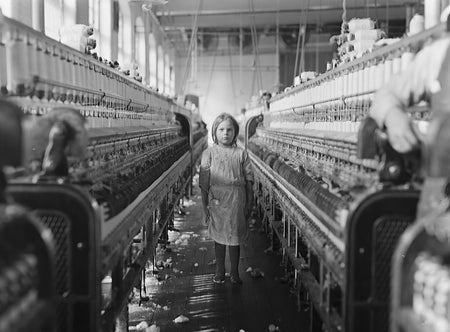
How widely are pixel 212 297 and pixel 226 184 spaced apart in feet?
3.43

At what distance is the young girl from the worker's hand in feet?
10.4

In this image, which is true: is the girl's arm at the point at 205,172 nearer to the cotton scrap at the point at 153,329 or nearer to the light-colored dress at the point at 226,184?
the light-colored dress at the point at 226,184

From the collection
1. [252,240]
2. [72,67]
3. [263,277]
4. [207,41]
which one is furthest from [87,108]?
[207,41]

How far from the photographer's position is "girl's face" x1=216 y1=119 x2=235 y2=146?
5.24 meters

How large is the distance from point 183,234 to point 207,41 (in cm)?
1807

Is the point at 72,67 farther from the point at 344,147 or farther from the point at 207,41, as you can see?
the point at 207,41

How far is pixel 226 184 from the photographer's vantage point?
524 cm

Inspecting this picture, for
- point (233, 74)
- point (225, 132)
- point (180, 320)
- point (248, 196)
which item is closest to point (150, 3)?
point (225, 132)

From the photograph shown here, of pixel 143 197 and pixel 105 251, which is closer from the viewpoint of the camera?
pixel 105 251

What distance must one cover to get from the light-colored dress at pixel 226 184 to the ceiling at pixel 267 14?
31.9 feet

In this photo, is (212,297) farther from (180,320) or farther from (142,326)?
(142,326)

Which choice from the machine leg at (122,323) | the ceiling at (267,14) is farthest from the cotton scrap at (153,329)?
the ceiling at (267,14)

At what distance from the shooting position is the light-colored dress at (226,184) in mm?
5211

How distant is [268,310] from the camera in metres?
4.40
